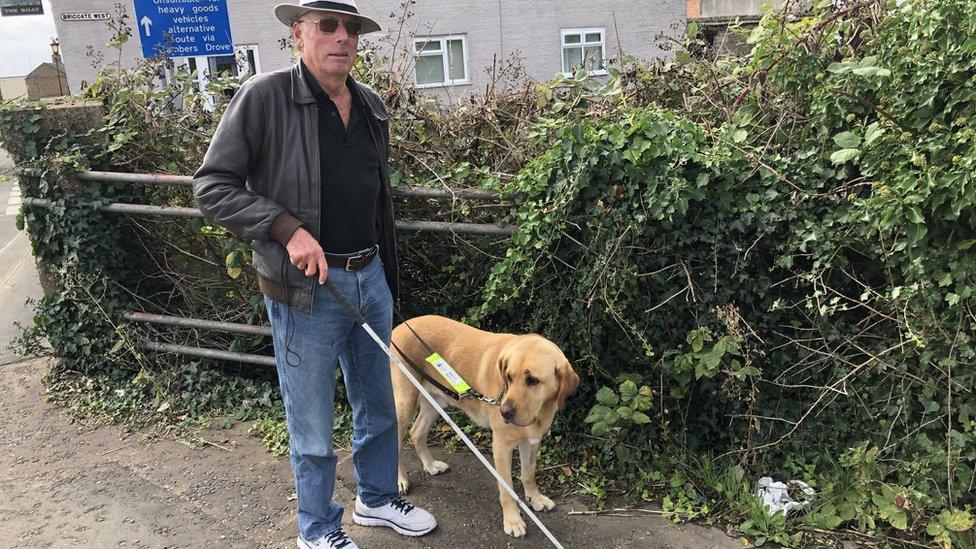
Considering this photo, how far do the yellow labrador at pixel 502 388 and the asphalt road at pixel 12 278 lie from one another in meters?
3.51

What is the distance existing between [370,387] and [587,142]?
1602mm

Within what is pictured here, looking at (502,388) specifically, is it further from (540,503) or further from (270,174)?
(270,174)

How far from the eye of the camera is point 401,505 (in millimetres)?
3383

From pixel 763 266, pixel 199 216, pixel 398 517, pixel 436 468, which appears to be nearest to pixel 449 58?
pixel 199 216

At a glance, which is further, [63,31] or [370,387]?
[63,31]

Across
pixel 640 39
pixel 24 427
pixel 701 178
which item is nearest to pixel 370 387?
pixel 701 178

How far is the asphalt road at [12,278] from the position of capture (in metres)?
5.81

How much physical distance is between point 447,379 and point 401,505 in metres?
0.79

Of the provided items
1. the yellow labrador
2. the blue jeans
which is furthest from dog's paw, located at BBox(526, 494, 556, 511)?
the blue jeans

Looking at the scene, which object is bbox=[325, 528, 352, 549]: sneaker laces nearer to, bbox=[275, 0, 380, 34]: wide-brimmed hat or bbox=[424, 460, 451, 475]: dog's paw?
bbox=[424, 460, 451, 475]: dog's paw

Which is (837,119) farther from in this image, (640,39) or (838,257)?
(640,39)

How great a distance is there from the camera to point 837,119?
10.4 ft

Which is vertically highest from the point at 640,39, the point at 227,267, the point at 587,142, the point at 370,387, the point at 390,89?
the point at 640,39

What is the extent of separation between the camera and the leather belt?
2.88 m
